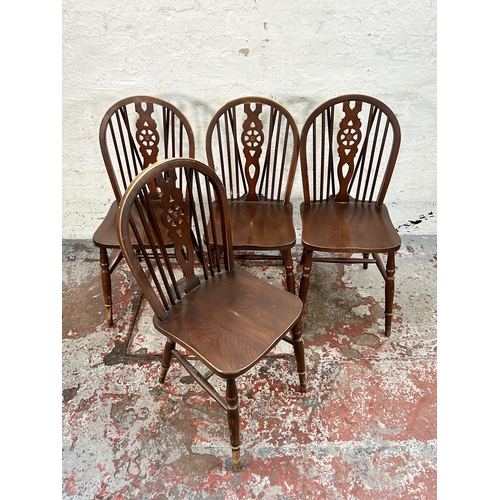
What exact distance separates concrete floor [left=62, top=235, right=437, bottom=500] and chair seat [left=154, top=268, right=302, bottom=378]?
20.4 inches

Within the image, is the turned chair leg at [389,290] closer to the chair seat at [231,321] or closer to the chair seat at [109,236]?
the chair seat at [231,321]

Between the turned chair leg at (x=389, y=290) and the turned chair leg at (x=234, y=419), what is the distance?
0.97 metres

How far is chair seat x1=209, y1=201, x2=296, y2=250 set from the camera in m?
1.91

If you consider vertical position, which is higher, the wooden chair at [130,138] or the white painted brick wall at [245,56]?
the white painted brick wall at [245,56]

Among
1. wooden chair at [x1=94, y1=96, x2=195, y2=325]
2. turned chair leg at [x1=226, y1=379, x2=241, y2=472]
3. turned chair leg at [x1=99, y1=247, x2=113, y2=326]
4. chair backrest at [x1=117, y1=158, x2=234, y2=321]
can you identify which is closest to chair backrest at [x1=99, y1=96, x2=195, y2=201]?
wooden chair at [x1=94, y1=96, x2=195, y2=325]

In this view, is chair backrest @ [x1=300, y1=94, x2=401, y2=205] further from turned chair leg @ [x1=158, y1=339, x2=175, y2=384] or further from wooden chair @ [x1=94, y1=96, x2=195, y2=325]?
turned chair leg @ [x1=158, y1=339, x2=175, y2=384]

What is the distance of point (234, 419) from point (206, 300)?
44 cm

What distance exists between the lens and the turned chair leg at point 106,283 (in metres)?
2.02

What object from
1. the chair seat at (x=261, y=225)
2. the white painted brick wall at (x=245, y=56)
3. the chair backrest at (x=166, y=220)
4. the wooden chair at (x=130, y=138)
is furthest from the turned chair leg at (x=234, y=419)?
the white painted brick wall at (x=245, y=56)

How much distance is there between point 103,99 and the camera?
7.36ft

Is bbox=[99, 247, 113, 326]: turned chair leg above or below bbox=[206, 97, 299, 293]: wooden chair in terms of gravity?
below

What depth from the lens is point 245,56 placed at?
210 centimetres

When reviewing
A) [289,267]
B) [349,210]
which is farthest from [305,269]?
[349,210]

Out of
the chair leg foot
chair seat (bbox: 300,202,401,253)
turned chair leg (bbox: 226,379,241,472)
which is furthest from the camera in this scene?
chair seat (bbox: 300,202,401,253)
